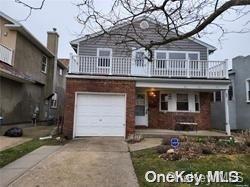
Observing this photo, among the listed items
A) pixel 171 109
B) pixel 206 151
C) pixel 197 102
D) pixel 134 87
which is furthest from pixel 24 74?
pixel 206 151

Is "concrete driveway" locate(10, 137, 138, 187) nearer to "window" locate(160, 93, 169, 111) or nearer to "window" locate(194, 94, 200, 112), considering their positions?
"window" locate(160, 93, 169, 111)

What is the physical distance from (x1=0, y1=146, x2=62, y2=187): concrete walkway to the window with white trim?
9042mm

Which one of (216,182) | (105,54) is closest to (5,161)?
(216,182)

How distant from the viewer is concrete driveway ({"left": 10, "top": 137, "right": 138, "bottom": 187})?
5.65 meters

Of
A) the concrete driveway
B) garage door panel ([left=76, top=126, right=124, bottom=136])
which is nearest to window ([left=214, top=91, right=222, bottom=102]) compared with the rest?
garage door panel ([left=76, top=126, right=124, bottom=136])

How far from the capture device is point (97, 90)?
1348 cm

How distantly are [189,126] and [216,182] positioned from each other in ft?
32.6

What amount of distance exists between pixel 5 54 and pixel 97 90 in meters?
5.82

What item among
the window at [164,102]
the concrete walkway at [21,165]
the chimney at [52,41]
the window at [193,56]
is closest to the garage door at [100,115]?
the window at [164,102]

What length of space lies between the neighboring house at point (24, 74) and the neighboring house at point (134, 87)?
11.0 ft

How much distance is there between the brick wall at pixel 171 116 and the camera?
15.9m

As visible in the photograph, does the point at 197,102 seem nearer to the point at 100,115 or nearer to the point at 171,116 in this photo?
the point at 171,116

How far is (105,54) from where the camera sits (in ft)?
54.3

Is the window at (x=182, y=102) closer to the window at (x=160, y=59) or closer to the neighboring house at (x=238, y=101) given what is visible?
the window at (x=160, y=59)
